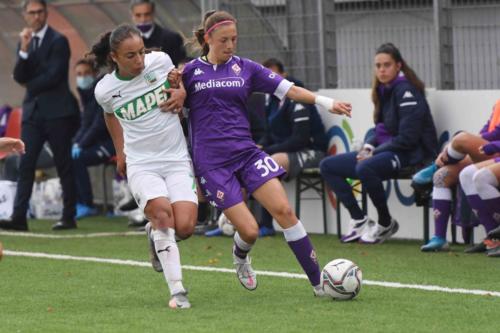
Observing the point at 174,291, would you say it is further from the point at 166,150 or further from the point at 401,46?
the point at 401,46

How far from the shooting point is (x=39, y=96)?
15148 mm

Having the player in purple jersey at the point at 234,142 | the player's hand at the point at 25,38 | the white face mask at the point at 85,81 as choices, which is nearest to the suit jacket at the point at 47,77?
the player's hand at the point at 25,38

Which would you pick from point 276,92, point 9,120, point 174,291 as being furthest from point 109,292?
point 9,120

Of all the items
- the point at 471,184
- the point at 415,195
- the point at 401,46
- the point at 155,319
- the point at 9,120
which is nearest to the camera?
the point at 155,319

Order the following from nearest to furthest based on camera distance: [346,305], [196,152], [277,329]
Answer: [277,329], [346,305], [196,152]

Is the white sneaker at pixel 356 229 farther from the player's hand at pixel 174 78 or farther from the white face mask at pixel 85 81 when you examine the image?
the white face mask at pixel 85 81

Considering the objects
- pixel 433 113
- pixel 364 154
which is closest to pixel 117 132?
pixel 364 154

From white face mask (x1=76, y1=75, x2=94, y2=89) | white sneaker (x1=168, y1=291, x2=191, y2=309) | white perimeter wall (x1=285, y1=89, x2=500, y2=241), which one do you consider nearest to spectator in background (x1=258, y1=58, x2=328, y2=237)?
white perimeter wall (x1=285, y1=89, x2=500, y2=241)

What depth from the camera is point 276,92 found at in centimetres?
925

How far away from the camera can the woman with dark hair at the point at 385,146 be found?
12.7m

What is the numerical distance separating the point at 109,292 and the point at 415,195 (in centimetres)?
413

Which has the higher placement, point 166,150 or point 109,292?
point 166,150

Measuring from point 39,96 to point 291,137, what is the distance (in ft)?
10.0

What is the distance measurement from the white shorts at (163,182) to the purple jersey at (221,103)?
0.22 metres
